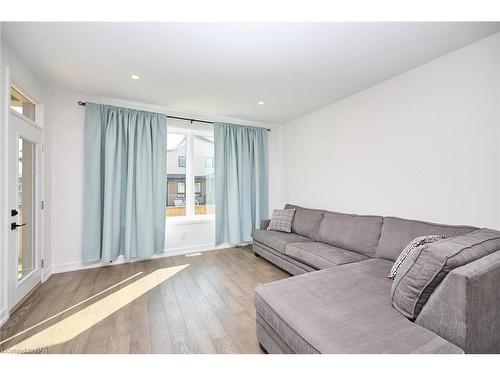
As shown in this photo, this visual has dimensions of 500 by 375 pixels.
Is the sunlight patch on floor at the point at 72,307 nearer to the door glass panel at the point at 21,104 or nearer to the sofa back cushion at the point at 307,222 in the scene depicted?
the door glass panel at the point at 21,104

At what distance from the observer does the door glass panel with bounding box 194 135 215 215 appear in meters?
4.04

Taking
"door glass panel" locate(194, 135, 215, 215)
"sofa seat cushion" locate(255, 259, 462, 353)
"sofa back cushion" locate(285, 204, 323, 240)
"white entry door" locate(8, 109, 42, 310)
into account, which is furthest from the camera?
"door glass panel" locate(194, 135, 215, 215)

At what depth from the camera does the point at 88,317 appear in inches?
75.9

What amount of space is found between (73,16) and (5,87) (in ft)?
4.06

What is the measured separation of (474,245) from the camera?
1291mm

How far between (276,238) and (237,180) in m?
1.42

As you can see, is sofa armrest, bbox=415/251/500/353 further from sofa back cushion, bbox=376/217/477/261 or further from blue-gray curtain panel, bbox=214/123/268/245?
blue-gray curtain panel, bbox=214/123/268/245

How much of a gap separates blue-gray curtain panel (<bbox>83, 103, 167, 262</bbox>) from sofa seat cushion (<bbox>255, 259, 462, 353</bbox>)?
2.44 meters

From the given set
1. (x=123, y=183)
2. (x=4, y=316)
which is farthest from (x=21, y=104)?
(x=4, y=316)

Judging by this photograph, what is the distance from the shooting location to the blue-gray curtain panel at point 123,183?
3.00 m

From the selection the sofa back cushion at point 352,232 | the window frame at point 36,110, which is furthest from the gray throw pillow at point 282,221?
the window frame at point 36,110

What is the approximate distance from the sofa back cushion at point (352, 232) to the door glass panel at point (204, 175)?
215 cm

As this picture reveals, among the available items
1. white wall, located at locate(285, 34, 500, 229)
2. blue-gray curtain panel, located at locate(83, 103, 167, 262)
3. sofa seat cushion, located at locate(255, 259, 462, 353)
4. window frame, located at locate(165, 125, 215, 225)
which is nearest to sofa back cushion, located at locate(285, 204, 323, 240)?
white wall, located at locate(285, 34, 500, 229)

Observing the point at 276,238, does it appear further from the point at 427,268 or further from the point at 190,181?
the point at 427,268
